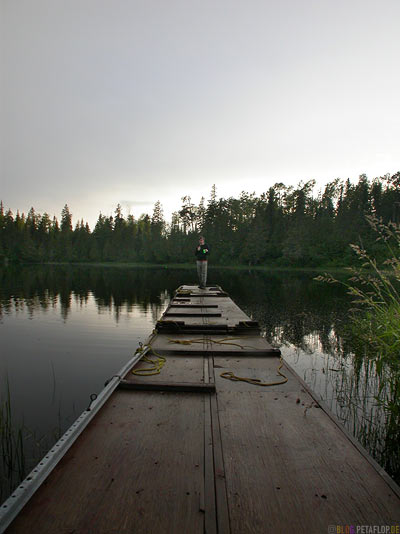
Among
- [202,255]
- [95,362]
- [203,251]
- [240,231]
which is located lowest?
[95,362]

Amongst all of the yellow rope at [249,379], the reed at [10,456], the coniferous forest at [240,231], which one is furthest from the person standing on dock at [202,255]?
the coniferous forest at [240,231]

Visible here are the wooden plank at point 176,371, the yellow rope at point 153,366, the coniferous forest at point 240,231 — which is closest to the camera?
the wooden plank at point 176,371

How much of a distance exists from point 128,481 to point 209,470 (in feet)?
1.99

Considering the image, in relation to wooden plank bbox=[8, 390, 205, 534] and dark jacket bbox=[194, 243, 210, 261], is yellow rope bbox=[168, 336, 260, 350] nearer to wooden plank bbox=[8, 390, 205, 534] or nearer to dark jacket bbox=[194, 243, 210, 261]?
wooden plank bbox=[8, 390, 205, 534]

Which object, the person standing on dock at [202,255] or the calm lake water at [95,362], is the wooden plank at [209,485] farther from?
the person standing on dock at [202,255]

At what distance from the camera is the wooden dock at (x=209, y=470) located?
184 cm

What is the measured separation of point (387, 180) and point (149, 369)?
88087mm

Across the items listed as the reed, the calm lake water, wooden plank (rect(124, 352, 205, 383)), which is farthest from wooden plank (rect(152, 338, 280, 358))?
the reed

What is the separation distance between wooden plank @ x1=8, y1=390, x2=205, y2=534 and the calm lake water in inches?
61.0

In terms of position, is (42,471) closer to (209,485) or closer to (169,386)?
(209,485)

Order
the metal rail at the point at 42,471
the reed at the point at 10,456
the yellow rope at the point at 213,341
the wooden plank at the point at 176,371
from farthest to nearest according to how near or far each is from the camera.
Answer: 1. the yellow rope at the point at 213,341
2. the wooden plank at the point at 176,371
3. the reed at the point at 10,456
4. the metal rail at the point at 42,471

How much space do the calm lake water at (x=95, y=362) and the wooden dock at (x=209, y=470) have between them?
1.42 meters

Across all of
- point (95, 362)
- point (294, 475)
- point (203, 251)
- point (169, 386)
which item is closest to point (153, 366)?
point (169, 386)

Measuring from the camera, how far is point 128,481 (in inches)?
84.9
